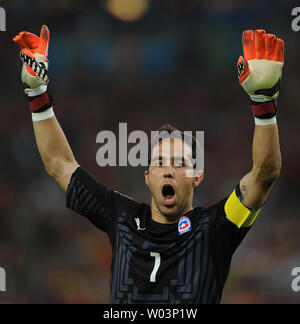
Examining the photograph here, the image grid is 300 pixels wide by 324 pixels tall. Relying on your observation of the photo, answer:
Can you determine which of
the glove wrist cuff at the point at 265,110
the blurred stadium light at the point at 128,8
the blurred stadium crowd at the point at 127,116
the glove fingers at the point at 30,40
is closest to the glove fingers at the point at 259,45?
the glove wrist cuff at the point at 265,110

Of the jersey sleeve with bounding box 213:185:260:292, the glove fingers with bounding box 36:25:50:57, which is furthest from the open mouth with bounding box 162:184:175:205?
the glove fingers with bounding box 36:25:50:57

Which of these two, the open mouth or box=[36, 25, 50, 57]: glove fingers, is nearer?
the open mouth

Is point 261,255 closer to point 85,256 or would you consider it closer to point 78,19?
point 85,256

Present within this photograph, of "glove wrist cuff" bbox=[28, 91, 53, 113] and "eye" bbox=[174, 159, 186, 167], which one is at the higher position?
"glove wrist cuff" bbox=[28, 91, 53, 113]

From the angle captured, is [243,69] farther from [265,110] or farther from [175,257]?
[175,257]

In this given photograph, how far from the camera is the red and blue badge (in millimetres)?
3439

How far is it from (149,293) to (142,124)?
17.2ft

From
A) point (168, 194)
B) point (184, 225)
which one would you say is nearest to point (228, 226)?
point (184, 225)

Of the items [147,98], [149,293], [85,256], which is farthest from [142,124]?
[149,293]

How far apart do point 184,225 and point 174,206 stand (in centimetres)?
16

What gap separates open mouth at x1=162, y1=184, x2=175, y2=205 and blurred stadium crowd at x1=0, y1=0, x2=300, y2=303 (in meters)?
3.73

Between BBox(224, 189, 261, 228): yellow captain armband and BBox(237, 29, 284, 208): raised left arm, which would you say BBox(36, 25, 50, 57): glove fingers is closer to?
BBox(237, 29, 284, 208): raised left arm

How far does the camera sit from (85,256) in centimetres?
759

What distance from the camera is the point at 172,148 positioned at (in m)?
3.69
